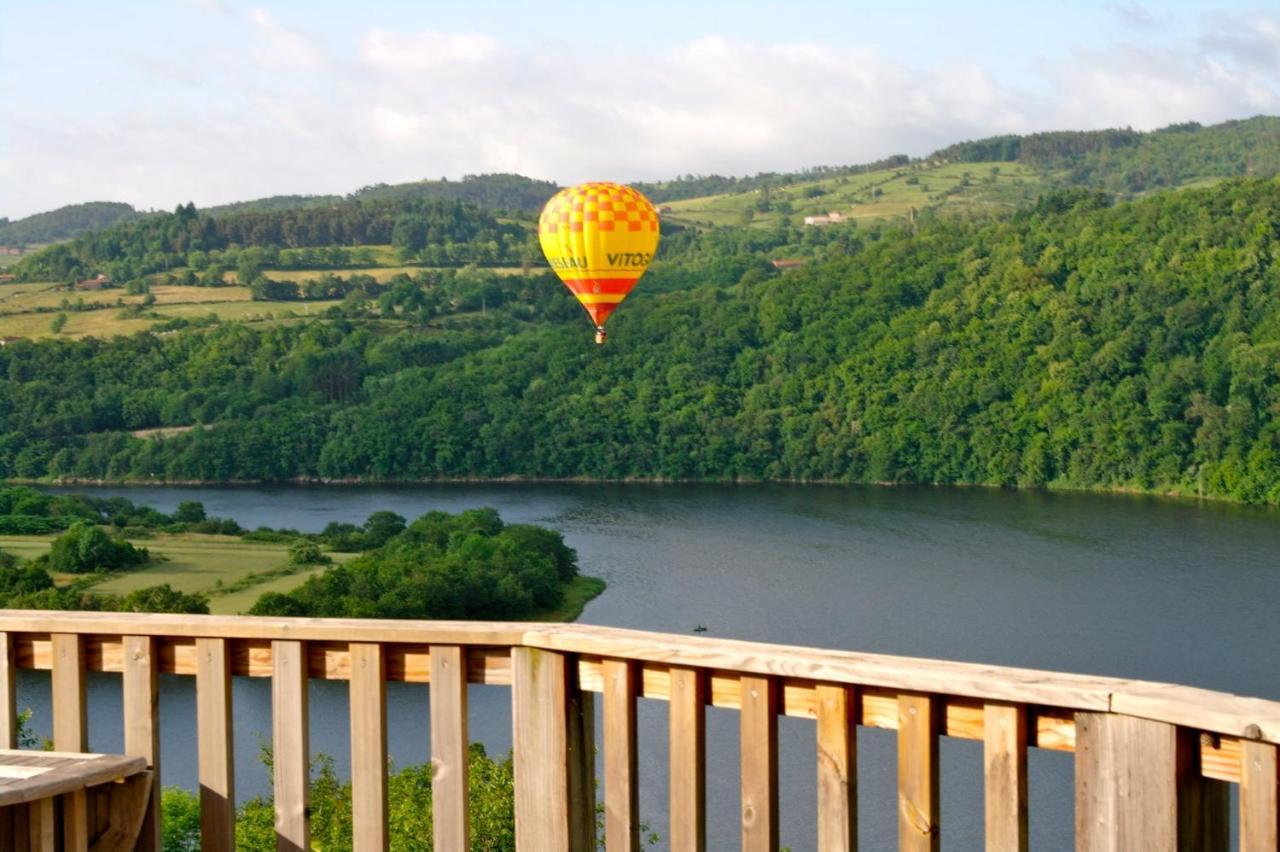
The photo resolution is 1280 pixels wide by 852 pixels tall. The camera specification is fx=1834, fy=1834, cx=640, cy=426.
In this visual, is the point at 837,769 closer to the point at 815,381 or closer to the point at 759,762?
the point at 759,762

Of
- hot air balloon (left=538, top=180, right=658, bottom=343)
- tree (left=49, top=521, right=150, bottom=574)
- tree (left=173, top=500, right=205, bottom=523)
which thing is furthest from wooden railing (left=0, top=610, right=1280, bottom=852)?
tree (left=173, top=500, right=205, bottom=523)

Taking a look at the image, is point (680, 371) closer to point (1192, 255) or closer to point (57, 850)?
point (1192, 255)

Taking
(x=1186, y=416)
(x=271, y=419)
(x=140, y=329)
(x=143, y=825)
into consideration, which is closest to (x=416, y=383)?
(x=271, y=419)

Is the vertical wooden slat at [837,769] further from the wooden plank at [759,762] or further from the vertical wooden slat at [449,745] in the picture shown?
the vertical wooden slat at [449,745]

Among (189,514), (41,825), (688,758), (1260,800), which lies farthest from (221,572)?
(1260,800)

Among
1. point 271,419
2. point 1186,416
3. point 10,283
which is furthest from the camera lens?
point 10,283

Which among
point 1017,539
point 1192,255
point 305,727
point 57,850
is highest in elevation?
point 1192,255

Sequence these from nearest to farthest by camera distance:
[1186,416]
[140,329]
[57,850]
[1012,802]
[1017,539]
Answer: [1012,802]
[57,850]
[1017,539]
[1186,416]
[140,329]

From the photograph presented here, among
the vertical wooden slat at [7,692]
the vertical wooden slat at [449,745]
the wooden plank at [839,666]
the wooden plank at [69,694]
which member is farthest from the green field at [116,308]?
the wooden plank at [839,666]
